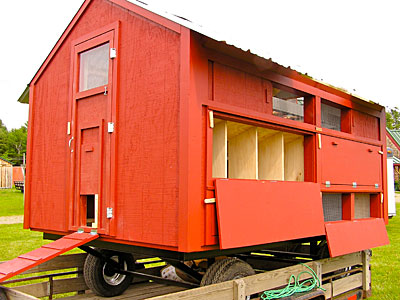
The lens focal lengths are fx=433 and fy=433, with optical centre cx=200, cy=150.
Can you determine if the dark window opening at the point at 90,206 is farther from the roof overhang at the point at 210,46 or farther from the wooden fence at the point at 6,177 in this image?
the wooden fence at the point at 6,177

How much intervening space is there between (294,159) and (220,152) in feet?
5.97

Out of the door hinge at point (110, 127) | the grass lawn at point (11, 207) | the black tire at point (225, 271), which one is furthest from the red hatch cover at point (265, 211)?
the grass lawn at point (11, 207)

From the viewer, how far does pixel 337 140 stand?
6285 mm

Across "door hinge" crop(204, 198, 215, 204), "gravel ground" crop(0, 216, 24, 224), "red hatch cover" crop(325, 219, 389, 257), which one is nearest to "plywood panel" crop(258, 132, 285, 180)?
"red hatch cover" crop(325, 219, 389, 257)

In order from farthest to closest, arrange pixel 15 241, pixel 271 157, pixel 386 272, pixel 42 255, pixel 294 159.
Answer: pixel 15 241 → pixel 386 272 → pixel 294 159 → pixel 271 157 → pixel 42 255

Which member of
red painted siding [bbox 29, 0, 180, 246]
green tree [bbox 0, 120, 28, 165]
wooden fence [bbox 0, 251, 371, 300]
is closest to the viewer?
wooden fence [bbox 0, 251, 371, 300]

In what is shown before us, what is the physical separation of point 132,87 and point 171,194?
1.29 meters

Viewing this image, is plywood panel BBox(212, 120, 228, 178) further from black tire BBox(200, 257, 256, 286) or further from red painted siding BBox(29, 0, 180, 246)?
black tire BBox(200, 257, 256, 286)

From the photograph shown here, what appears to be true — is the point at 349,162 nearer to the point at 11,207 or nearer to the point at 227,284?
the point at 227,284

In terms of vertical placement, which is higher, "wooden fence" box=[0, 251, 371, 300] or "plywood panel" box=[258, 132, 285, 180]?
"plywood panel" box=[258, 132, 285, 180]

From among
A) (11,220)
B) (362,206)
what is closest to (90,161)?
(362,206)

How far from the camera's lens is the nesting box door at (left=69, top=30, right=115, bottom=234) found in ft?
15.8

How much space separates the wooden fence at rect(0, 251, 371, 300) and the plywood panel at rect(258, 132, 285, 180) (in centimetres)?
118

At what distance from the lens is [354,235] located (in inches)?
240
